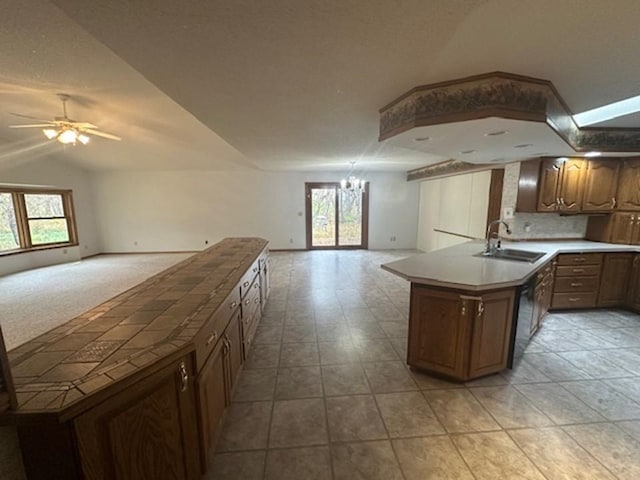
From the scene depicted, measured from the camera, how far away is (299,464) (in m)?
1.71

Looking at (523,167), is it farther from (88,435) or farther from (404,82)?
(88,435)

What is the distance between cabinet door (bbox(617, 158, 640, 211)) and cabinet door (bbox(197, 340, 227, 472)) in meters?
5.35

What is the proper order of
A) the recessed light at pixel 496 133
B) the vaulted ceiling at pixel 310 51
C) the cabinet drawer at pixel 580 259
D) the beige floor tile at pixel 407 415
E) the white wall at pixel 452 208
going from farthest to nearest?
1. the white wall at pixel 452 208
2. the cabinet drawer at pixel 580 259
3. the recessed light at pixel 496 133
4. the beige floor tile at pixel 407 415
5. the vaulted ceiling at pixel 310 51

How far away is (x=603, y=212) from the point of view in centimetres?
399

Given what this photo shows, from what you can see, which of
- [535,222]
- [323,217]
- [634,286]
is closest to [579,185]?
[535,222]

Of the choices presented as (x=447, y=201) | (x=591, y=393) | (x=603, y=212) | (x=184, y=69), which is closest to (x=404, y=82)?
(x=184, y=69)

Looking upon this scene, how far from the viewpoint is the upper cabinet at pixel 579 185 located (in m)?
3.85

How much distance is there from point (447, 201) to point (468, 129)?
480cm

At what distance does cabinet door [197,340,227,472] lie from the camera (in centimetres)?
153

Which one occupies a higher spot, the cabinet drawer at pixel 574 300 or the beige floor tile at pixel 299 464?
the cabinet drawer at pixel 574 300

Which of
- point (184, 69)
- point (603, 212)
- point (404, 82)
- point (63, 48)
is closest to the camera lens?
point (184, 69)

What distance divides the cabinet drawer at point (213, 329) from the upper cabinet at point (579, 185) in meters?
4.25

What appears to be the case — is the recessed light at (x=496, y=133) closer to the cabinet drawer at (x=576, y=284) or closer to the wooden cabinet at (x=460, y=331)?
the wooden cabinet at (x=460, y=331)

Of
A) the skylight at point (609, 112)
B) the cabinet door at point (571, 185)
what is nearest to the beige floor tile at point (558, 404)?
the skylight at point (609, 112)
